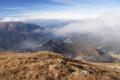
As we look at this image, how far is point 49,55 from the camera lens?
381 feet

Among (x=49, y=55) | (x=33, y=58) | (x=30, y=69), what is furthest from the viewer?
(x=49, y=55)

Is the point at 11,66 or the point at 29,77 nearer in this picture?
the point at 29,77

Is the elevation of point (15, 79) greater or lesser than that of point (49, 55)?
lesser

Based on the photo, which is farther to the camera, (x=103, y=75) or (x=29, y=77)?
(x=103, y=75)

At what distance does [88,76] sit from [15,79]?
25836 mm

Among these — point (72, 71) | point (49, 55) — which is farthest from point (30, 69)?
point (49, 55)

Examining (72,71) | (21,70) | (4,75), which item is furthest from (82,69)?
(4,75)

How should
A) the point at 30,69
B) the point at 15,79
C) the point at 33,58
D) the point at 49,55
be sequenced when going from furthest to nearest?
the point at 49,55 < the point at 33,58 < the point at 30,69 < the point at 15,79

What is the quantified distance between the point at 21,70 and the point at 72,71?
18746 mm

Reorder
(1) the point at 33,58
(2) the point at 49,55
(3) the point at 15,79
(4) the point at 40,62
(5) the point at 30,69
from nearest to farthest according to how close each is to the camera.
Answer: (3) the point at 15,79, (5) the point at 30,69, (4) the point at 40,62, (1) the point at 33,58, (2) the point at 49,55

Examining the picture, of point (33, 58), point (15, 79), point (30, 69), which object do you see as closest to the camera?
point (15, 79)

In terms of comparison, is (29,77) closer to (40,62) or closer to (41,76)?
(41,76)

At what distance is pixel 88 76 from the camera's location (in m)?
92.6

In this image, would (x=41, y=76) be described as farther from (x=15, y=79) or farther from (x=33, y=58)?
(x=33, y=58)
